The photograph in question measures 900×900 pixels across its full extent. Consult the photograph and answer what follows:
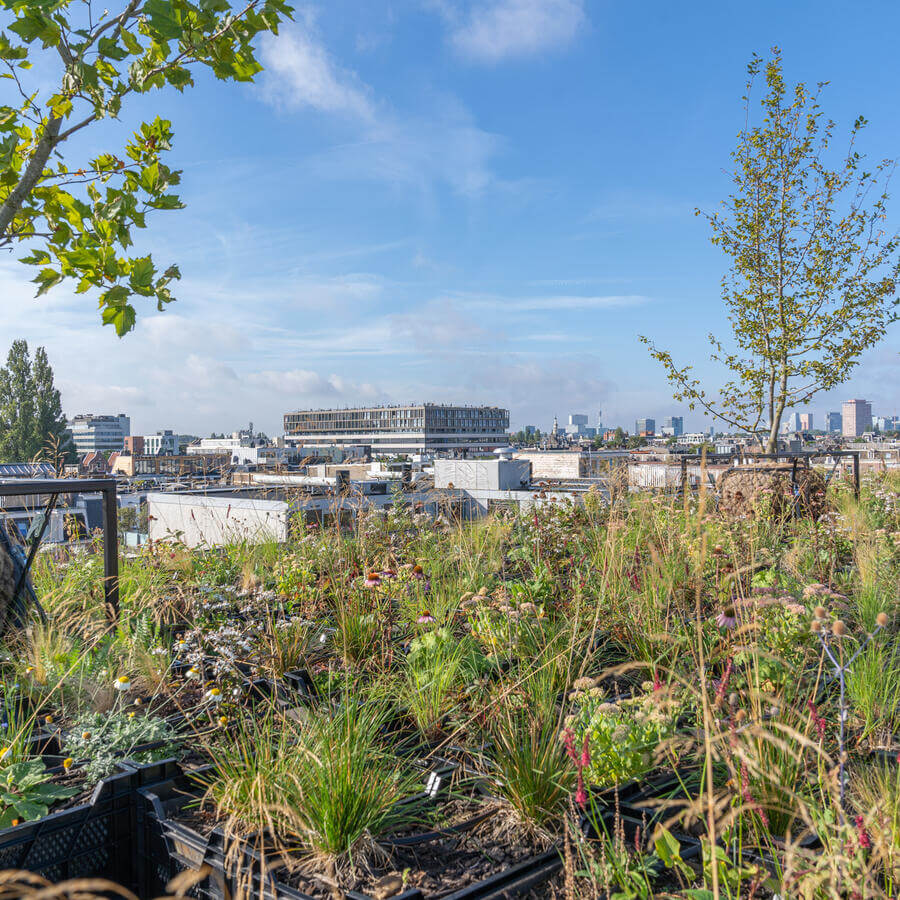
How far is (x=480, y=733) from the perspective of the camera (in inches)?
86.7

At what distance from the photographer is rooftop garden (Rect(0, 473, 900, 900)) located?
4.90 ft

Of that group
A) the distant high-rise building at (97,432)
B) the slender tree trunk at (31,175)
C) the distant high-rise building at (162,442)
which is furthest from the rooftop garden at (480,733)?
the distant high-rise building at (97,432)

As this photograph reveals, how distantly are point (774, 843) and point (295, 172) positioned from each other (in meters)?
9.25

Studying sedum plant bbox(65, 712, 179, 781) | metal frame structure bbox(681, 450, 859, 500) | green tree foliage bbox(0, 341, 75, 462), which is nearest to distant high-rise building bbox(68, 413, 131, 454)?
green tree foliage bbox(0, 341, 75, 462)

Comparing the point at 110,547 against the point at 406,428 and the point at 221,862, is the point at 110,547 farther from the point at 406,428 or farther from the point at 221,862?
the point at 406,428

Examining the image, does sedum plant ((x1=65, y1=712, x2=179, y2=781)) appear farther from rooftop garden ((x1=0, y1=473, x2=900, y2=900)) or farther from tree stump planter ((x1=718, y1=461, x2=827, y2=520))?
tree stump planter ((x1=718, y1=461, x2=827, y2=520))

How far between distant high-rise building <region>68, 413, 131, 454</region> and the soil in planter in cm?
16172

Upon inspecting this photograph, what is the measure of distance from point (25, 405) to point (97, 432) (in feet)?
367

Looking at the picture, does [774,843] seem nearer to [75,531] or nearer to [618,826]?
[618,826]

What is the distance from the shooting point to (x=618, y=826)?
135 centimetres

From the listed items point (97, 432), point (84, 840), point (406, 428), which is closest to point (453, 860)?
point (84, 840)

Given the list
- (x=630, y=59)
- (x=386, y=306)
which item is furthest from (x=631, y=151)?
(x=386, y=306)

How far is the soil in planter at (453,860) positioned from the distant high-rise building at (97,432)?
162 m

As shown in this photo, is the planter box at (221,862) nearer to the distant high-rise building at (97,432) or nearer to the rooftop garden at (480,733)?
the rooftop garden at (480,733)
